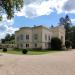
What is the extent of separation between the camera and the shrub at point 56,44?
212 feet

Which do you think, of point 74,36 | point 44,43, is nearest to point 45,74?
point 44,43

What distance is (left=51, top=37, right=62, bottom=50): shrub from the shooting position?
64.6 m

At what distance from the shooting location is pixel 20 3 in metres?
23.8

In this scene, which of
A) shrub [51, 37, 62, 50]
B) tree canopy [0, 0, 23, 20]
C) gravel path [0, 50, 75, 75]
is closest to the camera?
gravel path [0, 50, 75, 75]

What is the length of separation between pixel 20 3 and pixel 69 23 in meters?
83.8

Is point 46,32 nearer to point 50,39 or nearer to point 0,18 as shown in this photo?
point 50,39

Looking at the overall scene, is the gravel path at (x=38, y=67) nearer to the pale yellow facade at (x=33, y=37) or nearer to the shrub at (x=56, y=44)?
the pale yellow facade at (x=33, y=37)

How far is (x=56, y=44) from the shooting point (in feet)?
212

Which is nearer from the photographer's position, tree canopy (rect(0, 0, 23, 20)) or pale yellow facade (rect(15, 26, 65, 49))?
tree canopy (rect(0, 0, 23, 20))

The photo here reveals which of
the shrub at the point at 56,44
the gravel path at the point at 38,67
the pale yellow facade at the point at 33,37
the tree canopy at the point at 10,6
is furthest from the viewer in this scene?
the shrub at the point at 56,44

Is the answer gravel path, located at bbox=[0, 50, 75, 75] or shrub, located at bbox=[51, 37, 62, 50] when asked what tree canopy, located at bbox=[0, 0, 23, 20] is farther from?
shrub, located at bbox=[51, 37, 62, 50]

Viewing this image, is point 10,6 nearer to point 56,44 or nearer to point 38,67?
point 38,67

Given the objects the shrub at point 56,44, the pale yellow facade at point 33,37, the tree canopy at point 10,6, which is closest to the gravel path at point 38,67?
the tree canopy at point 10,6

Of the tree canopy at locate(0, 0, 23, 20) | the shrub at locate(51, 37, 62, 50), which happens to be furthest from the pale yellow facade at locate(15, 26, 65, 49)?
the tree canopy at locate(0, 0, 23, 20)
